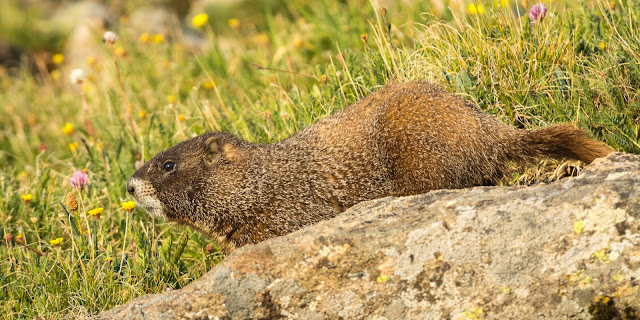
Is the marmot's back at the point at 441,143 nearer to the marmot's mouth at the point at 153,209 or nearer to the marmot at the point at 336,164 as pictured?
the marmot at the point at 336,164

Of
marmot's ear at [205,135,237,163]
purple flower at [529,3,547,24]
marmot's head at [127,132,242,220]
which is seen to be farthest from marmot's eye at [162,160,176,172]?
purple flower at [529,3,547,24]

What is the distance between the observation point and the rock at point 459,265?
3053 mm

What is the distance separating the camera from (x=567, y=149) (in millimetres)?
4219

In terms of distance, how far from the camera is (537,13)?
548cm

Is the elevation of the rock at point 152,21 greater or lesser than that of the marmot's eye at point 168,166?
greater

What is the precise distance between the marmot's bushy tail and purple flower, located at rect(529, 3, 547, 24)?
1364mm

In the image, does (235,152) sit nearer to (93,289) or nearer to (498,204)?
(93,289)

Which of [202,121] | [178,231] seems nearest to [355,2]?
[202,121]

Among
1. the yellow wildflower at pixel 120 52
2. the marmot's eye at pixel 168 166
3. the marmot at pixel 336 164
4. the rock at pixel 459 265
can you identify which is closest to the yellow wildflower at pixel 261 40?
the yellow wildflower at pixel 120 52

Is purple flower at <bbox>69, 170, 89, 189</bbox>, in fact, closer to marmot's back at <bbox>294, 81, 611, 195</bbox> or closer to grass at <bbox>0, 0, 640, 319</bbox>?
grass at <bbox>0, 0, 640, 319</bbox>

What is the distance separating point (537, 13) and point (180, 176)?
124 inches

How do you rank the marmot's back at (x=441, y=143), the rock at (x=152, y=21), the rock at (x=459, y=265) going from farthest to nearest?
the rock at (x=152, y=21) → the marmot's back at (x=441, y=143) → the rock at (x=459, y=265)

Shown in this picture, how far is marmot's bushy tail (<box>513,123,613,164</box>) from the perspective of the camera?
13.5 feet

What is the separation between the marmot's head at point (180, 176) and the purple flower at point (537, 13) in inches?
103
